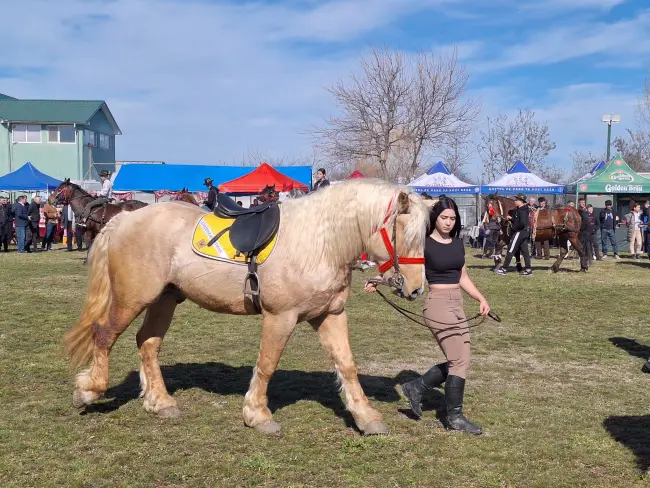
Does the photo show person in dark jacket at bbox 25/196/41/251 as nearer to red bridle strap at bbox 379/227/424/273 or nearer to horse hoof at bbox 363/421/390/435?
horse hoof at bbox 363/421/390/435

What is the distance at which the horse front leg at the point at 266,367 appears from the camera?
194 inches

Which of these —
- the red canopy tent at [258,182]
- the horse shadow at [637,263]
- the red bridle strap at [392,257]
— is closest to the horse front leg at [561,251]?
the horse shadow at [637,263]

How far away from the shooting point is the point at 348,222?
486 cm

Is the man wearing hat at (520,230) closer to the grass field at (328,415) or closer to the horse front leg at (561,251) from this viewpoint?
the horse front leg at (561,251)

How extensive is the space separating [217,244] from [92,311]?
135 cm

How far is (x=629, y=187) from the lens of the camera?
25859mm

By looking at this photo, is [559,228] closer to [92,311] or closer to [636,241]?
[636,241]

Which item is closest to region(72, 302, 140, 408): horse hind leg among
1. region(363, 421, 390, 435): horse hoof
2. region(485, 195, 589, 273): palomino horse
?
region(363, 421, 390, 435): horse hoof

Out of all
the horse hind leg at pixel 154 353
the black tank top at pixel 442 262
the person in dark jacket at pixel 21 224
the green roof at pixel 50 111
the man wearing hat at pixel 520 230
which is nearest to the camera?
the black tank top at pixel 442 262

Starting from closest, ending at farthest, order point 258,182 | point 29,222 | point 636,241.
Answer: point 29,222
point 636,241
point 258,182

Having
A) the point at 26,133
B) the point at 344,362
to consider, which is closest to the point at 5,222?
the point at 344,362

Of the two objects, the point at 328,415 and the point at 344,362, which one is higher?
the point at 344,362

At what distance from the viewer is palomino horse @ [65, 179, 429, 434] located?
4.76 meters

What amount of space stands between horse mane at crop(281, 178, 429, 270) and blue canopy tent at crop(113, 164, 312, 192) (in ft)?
79.8
